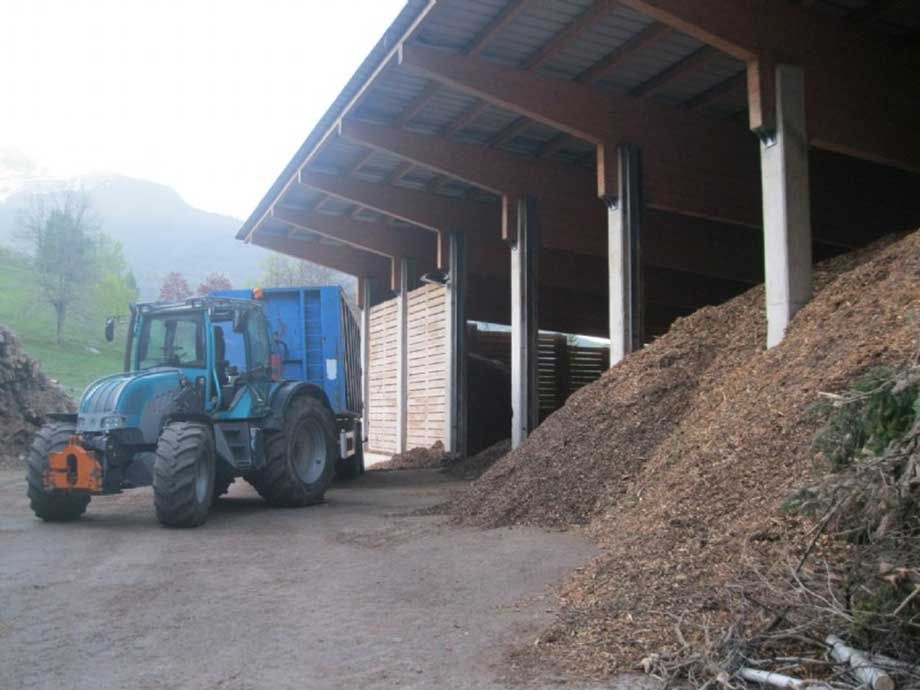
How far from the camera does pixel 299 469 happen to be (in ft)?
40.2

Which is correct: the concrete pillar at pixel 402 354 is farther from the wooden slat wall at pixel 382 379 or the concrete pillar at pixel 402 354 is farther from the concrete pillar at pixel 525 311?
the concrete pillar at pixel 525 311

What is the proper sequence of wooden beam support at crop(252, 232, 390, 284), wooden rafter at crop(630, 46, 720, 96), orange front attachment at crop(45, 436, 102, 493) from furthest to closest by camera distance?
1. wooden beam support at crop(252, 232, 390, 284)
2. wooden rafter at crop(630, 46, 720, 96)
3. orange front attachment at crop(45, 436, 102, 493)

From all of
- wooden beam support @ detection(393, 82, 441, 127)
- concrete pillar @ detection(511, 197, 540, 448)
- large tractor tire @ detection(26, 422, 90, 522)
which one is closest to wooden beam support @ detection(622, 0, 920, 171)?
wooden beam support @ detection(393, 82, 441, 127)

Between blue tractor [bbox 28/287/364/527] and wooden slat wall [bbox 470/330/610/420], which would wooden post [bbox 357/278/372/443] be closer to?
wooden slat wall [bbox 470/330/610/420]

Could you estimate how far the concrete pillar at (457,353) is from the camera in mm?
19500

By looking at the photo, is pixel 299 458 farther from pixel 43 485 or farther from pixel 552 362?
pixel 552 362

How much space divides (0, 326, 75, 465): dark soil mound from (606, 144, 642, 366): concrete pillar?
12.7m

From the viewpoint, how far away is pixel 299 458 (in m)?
12.3

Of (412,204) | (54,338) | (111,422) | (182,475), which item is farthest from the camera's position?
(54,338)

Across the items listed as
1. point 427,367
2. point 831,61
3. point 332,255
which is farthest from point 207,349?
point 332,255

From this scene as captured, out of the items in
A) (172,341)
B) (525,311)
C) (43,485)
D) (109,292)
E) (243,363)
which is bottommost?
(43,485)

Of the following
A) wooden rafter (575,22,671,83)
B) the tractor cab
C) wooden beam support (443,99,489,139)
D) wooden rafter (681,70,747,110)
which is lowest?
the tractor cab

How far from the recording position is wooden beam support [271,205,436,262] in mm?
21625

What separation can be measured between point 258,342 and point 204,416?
5.05 ft
